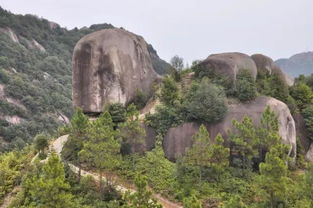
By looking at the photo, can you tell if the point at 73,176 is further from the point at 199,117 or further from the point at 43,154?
the point at 199,117

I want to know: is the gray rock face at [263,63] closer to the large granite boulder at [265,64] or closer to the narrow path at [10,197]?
the large granite boulder at [265,64]

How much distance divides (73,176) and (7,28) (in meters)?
75.1

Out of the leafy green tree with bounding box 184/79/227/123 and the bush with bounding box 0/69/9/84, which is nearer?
the leafy green tree with bounding box 184/79/227/123

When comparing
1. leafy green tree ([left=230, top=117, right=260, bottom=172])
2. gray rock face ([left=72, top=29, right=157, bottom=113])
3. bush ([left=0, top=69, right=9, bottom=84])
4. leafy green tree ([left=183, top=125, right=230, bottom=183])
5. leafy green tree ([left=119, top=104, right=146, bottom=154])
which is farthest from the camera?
bush ([left=0, top=69, right=9, bottom=84])

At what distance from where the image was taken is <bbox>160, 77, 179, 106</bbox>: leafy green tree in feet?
→ 96.8

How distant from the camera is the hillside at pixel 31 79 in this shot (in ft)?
197

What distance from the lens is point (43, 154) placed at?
2633 centimetres

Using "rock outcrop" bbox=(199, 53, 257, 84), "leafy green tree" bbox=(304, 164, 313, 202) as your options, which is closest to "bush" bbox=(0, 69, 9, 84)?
"rock outcrop" bbox=(199, 53, 257, 84)

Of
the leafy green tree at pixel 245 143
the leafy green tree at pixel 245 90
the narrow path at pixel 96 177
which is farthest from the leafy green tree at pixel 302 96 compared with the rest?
the narrow path at pixel 96 177

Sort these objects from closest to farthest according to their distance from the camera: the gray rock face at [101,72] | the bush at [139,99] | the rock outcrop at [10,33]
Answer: the gray rock face at [101,72], the bush at [139,99], the rock outcrop at [10,33]

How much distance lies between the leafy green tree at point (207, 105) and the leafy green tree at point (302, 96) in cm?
1127

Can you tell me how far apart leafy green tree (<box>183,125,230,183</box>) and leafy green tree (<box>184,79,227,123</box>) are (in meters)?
4.23

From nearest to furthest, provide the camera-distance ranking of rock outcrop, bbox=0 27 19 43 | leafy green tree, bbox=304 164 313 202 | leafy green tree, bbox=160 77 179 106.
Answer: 1. leafy green tree, bbox=304 164 313 202
2. leafy green tree, bbox=160 77 179 106
3. rock outcrop, bbox=0 27 19 43

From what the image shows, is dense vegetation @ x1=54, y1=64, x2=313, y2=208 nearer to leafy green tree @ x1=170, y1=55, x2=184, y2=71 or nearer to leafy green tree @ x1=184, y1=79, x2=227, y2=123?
leafy green tree @ x1=184, y1=79, x2=227, y2=123
